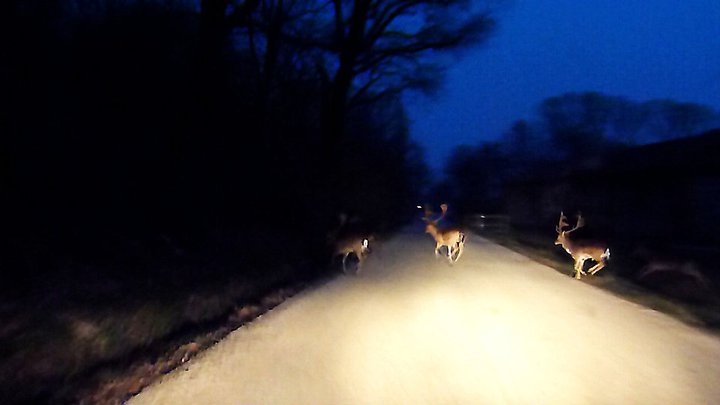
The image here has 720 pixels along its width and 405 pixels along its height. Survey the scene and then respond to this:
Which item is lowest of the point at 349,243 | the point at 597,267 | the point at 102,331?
the point at 349,243

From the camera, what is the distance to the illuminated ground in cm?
472

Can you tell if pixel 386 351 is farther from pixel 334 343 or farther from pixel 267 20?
pixel 267 20

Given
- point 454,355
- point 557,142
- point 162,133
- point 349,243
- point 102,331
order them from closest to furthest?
point 102,331
point 454,355
point 162,133
point 349,243
point 557,142

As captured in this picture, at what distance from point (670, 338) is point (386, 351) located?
13.3 ft

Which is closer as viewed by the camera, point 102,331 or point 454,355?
point 102,331

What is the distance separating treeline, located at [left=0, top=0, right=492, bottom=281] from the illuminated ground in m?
2.67

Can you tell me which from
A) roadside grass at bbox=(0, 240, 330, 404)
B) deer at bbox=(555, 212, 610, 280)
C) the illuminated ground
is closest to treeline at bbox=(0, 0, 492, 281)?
roadside grass at bbox=(0, 240, 330, 404)

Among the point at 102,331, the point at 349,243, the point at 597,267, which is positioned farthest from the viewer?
the point at 349,243

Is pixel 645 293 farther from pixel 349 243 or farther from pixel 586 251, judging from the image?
pixel 349 243

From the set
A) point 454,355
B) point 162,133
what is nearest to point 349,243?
point 162,133

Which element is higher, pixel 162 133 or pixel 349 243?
pixel 162 133

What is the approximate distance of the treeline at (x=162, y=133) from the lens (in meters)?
6.57

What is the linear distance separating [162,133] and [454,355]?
7.23 m

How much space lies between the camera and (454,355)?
19.1 ft
